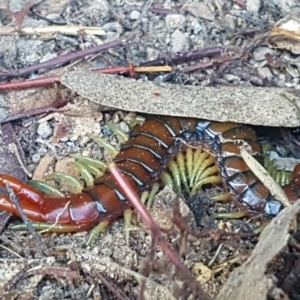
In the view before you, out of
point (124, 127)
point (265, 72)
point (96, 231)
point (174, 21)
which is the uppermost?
point (174, 21)

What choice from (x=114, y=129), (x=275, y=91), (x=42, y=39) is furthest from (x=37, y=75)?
(x=275, y=91)

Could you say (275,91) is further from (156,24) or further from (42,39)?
(42,39)

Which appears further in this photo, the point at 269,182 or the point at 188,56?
the point at 188,56

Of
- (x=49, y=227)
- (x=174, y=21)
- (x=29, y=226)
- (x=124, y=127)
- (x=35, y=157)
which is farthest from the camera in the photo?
(x=174, y=21)

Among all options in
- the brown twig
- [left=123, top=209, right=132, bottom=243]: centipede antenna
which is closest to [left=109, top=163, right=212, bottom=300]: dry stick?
[left=123, top=209, right=132, bottom=243]: centipede antenna

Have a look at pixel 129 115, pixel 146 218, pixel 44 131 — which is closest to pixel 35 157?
pixel 44 131

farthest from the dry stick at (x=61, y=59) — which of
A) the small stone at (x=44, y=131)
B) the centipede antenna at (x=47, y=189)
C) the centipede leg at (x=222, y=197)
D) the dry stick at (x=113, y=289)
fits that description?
the dry stick at (x=113, y=289)

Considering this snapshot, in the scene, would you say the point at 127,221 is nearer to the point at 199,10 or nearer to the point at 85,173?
the point at 85,173

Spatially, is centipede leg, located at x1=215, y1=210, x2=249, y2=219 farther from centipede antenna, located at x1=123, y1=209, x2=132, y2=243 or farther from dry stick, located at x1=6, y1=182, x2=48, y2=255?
dry stick, located at x1=6, y1=182, x2=48, y2=255

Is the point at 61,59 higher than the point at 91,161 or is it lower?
higher
